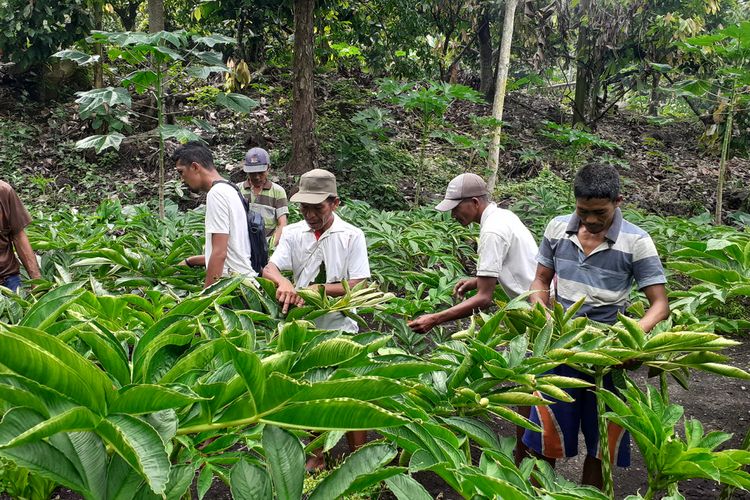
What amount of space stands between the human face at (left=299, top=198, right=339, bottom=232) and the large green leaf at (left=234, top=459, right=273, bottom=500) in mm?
1905


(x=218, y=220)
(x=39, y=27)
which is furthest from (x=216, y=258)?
(x=39, y=27)

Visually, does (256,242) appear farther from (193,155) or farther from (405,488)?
(405,488)

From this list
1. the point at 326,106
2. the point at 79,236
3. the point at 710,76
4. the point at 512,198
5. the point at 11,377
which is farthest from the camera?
the point at 710,76

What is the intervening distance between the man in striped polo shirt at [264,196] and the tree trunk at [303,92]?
316 cm

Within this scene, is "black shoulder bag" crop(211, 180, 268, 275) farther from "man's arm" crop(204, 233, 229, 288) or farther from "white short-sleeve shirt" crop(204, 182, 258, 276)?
"man's arm" crop(204, 233, 229, 288)

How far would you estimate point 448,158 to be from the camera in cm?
1052

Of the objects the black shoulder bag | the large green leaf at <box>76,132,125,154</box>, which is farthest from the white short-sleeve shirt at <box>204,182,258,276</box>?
the large green leaf at <box>76,132,125,154</box>

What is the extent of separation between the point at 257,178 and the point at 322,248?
6.25 ft

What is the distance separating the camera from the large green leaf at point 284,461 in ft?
2.89

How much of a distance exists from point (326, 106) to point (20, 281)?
7.18m

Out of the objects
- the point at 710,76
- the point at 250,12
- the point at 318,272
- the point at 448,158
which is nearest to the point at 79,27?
the point at 250,12

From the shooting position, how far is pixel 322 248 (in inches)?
111

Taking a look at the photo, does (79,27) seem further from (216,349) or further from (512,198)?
(216,349)

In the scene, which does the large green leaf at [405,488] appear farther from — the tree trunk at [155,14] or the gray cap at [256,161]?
the tree trunk at [155,14]
